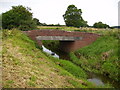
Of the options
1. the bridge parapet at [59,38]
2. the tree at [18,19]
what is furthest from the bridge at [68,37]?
the tree at [18,19]

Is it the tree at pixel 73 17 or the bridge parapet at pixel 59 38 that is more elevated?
the tree at pixel 73 17

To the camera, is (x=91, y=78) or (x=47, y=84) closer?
(x=47, y=84)

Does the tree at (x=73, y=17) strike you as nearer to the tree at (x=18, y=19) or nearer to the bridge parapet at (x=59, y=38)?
the tree at (x=18, y=19)

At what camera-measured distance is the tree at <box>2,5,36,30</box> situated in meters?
32.4


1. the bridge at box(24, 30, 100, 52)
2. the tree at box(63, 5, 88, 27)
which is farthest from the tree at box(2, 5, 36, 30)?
the tree at box(63, 5, 88, 27)

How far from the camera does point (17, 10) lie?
34.3 meters

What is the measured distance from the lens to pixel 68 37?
24.2 m

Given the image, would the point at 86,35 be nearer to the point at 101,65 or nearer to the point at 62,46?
the point at 62,46

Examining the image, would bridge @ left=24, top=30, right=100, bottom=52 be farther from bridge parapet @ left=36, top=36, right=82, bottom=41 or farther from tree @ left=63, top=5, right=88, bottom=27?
tree @ left=63, top=5, right=88, bottom=27

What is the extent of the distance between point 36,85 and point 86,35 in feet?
61.8

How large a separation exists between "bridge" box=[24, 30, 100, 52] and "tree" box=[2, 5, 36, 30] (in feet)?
31.1

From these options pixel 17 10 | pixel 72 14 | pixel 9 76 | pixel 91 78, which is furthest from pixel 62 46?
pixel 72 14

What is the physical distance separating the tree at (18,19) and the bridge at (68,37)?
9.48 metres

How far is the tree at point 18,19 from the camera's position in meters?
32.4
